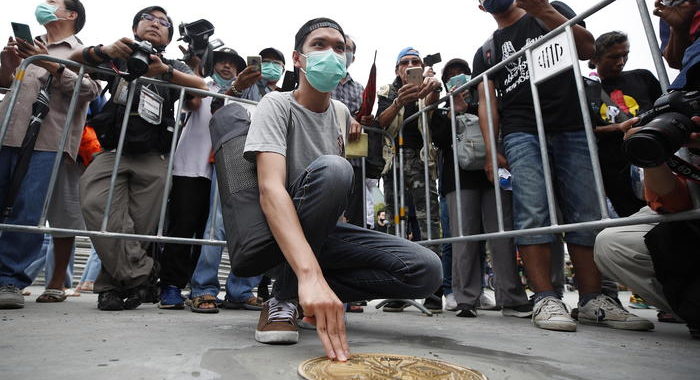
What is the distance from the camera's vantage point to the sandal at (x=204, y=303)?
2.66 meters

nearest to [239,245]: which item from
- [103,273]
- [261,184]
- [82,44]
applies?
[261,184]

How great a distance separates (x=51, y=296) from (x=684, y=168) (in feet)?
11.9

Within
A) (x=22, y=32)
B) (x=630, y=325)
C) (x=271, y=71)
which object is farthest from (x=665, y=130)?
(x=271, y=71)

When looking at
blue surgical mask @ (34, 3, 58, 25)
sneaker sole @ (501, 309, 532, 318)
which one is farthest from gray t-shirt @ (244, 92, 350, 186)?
blue surgical mask @ (34, 3, 58, 25)

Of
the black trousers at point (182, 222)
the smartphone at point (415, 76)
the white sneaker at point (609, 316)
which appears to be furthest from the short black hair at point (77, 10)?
the white sneaker at point (609, 316)

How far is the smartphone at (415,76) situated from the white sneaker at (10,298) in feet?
9.34

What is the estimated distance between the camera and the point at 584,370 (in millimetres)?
1296

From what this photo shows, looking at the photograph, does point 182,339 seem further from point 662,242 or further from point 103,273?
point 662,242

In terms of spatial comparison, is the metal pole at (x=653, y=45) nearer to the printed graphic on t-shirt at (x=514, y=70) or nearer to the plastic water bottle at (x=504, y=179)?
the printed graphic on t-shirt at (x=514, y=70)

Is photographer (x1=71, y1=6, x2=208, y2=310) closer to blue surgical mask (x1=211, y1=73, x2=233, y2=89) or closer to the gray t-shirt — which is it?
blue surgical mask (x1=211, y1=73, x2=233, y2=89)

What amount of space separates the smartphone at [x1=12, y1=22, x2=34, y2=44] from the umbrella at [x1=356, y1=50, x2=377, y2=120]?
214 cm

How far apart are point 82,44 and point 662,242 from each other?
3752 millimetres

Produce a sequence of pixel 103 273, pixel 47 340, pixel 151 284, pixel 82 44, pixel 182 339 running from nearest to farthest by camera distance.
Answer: pixel 47 340 < pixel 182 339 < pixel 103 273 < pixel 151 284 < pixel 82 44

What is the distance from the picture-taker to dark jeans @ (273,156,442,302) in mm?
1718
